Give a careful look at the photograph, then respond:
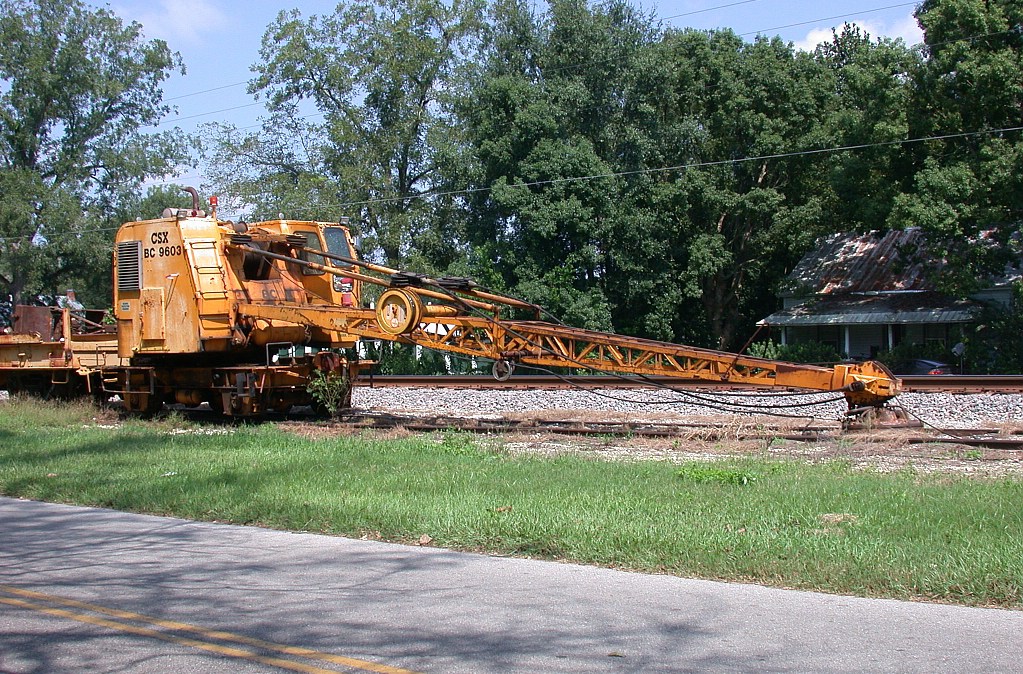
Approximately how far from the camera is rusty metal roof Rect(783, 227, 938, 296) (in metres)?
42.7

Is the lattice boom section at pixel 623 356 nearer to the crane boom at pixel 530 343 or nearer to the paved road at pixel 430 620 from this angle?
the crane boom at pixel 530 343

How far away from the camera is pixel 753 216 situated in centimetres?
4475

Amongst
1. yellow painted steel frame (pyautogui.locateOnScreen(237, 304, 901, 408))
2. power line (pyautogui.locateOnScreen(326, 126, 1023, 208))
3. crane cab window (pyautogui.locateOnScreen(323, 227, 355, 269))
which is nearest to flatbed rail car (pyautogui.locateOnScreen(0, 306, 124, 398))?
crane cab window (pyautogui.locateOnScreen(323, 227, 355, 269))

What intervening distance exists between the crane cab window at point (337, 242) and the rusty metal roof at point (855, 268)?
95.9 ft

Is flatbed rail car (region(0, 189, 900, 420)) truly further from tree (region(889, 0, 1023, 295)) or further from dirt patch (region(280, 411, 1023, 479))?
tree (region(889, 0, 1023, 295))

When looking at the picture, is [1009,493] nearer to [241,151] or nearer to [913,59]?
[913,59]

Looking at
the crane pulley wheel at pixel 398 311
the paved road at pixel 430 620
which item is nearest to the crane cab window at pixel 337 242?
the crane pulley wheel at pixel 398 311

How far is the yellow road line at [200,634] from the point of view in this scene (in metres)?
5.72

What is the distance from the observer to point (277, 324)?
17781 mm

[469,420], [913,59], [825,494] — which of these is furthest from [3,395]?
[913,59]

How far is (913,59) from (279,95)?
89.5 feet

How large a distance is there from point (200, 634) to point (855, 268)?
4247 centimetres

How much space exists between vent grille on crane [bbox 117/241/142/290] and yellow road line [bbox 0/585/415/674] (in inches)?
451

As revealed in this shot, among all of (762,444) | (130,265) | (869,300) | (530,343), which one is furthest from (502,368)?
(869,300)
